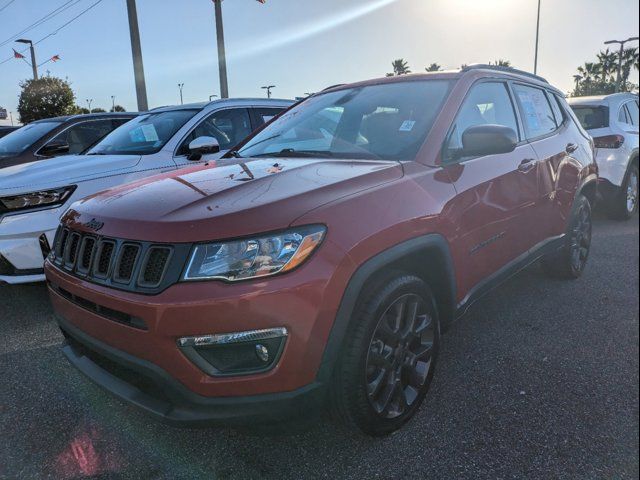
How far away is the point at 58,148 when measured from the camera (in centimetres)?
581

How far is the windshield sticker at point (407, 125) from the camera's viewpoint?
275 centimetres

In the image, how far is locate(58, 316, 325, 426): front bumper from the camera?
5.87 ft

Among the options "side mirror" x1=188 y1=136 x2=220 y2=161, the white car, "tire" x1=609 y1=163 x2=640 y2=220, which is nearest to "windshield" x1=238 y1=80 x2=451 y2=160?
"side mirror" x1=188 y1=136 x2=220 y2=161

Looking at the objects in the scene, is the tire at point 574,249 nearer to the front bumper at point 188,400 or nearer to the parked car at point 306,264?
the parked car at point 306,264

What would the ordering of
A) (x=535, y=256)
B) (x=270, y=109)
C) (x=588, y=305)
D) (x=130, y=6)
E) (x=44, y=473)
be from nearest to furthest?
(x=44, y=473), (x=535, y=256), (x=588, y=305), (x=270, y=109), (x=130, y=6)

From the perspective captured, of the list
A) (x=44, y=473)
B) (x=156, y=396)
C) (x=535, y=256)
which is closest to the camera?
(x=156, y=396)

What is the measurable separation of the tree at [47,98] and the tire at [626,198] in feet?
94.8

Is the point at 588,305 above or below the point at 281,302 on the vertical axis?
below

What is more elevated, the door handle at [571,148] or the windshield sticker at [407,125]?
the windshield sticker at [407,125]

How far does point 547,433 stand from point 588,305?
1849 mm

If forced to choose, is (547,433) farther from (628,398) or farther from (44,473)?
(44,473)

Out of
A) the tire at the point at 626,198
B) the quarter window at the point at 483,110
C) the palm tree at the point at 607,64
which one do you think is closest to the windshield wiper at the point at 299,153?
the quarter window at the point at 483,110

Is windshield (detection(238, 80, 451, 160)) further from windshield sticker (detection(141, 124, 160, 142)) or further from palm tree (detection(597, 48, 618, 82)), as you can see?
palm tree (detection(597, 48, 618, 82))

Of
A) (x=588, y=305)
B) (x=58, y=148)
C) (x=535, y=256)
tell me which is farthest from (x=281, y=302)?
(x=58, y=148)
